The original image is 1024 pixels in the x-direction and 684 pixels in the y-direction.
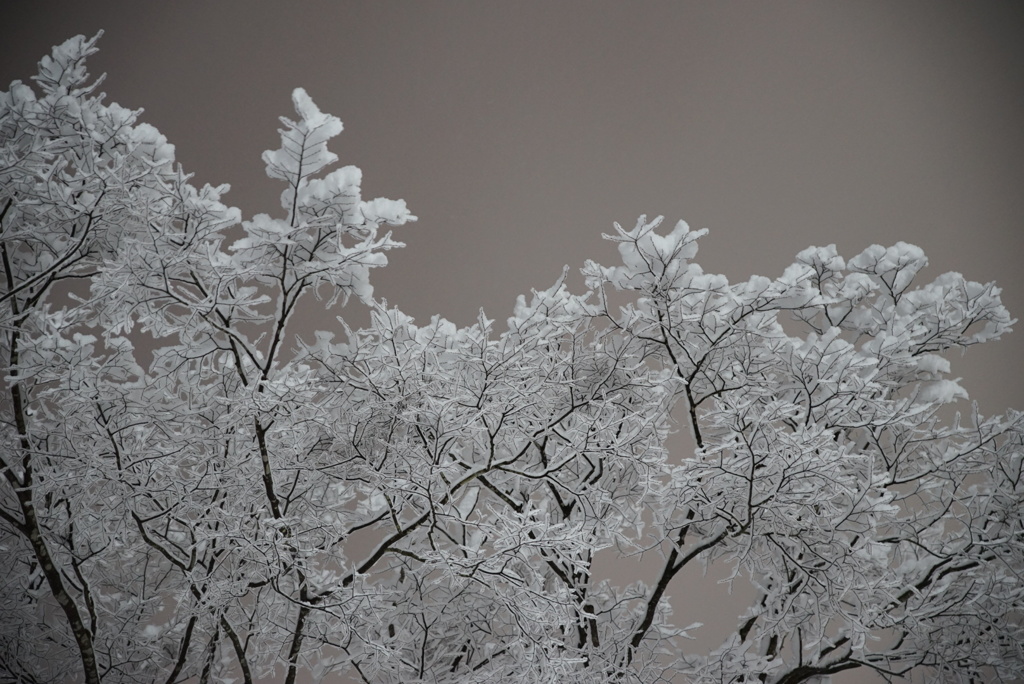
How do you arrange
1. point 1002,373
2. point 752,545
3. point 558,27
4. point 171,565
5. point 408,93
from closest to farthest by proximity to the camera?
point 752,545
point 171,565
point 1002,373
point 408,93
point 558,27

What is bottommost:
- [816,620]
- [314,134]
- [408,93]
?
[816,620]

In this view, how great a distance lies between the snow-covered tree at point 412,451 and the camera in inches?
85.6

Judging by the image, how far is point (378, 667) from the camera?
2424 mm

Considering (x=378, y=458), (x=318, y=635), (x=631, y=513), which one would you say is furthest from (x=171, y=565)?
(x=631, y=513)

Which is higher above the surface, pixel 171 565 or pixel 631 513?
pixel 631 513

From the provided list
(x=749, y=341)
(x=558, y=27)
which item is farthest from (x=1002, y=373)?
(x=749, y=341)

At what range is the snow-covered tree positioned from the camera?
217 centimetres

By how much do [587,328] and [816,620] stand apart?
→ 42.5 inches

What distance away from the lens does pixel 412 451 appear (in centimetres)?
231

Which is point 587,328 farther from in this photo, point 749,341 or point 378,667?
point 378,667

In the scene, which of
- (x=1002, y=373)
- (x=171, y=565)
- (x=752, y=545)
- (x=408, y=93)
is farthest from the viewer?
(x=408, y=93)

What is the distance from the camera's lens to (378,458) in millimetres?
2434

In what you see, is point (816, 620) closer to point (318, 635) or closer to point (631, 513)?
point (631, 513)

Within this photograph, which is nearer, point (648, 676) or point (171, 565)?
point (648, 676)
